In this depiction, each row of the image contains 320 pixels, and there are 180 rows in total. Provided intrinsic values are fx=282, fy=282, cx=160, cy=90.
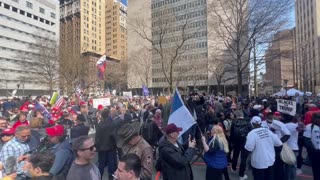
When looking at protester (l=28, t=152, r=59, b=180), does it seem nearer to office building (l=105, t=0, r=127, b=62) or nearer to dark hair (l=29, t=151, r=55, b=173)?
dark hair (l=29, t=151, r=55, b=173)

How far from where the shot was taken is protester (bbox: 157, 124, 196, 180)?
3.88 meters

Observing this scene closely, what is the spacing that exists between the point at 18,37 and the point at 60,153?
86904 millimetres

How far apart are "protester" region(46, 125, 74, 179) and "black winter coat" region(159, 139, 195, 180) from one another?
4.48 feet

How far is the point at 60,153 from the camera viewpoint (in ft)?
13.4

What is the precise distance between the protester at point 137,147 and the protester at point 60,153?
37.3 inches

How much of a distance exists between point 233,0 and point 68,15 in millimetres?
121141

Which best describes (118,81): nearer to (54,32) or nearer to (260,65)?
(54,32)

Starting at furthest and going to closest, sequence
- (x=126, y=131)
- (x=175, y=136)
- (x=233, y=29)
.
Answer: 1. (x=233, y=29)
2. (x=175, y=136)
3. (x=126, y=131)

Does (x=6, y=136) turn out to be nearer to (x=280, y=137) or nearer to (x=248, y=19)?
(x=280, y=137)

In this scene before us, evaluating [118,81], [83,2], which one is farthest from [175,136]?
[83,2]

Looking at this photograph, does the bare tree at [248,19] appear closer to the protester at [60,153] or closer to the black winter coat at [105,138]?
the black winter coat at [105,138]

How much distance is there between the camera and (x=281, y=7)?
645 inches

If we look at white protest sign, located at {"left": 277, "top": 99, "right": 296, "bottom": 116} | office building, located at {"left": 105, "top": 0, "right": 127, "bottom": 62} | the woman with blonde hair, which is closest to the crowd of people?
the woman with blonde hair

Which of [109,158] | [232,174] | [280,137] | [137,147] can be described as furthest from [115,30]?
[137,147]
